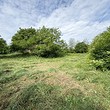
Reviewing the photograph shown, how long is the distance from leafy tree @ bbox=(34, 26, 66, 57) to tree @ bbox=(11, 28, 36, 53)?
761 mm

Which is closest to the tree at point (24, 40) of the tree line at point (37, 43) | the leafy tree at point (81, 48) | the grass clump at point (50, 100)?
the tree line at point (37, 43)

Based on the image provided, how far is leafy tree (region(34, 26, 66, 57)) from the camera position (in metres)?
17.3

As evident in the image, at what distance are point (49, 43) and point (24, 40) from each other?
9.90 feet

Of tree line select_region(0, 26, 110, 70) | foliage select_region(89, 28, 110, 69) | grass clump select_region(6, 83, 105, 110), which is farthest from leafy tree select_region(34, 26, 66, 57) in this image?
grass clump select_region(6, 83, 105, 110)

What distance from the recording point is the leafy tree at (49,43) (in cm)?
1734

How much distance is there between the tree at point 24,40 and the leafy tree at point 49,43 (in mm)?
761

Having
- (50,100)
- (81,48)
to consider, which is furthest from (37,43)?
(50,100)

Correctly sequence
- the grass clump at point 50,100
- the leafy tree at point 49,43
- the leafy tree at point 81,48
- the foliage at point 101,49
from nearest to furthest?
the grass clump at point 50,100, the foliage at point 101,49, the leafy tree at point 49,43, the leafy tree at point 81,48

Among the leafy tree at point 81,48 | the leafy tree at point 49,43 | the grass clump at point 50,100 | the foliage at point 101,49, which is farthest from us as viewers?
the leafy tree at point 81,48

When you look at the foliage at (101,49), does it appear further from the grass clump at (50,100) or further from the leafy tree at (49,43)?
the leafy tree at (49,43)

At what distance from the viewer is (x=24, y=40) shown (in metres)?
18.0

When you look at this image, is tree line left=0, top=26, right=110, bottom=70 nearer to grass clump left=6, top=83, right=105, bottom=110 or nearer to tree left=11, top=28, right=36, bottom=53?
tree left=11, top=28, right=36, bottom=53

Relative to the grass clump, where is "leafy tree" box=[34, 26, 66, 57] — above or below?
above

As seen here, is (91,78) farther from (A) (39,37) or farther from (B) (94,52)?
(A) (39,37)
